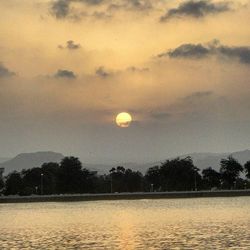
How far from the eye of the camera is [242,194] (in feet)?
602

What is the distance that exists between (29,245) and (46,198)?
146024 millimetres

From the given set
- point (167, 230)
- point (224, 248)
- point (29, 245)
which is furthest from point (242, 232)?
point (29, 245)

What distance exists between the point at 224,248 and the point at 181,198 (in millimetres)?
149413

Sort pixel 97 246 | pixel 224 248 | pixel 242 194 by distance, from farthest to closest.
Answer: pixel 242 194, pixel 97 246, pixel 224 248

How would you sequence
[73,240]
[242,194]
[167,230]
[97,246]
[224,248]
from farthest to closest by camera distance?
1. [242,194]
2. [167,230]
3. [73,240]
4. [97,246]
5. [224,248]

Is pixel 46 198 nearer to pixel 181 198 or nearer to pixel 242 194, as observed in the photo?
pixel 181 198

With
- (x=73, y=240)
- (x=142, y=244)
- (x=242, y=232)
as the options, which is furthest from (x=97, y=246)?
(x=242, y=232)

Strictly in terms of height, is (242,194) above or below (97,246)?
above

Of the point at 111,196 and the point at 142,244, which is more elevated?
the point at 111,196

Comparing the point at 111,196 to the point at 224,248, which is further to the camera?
the point at 111,196

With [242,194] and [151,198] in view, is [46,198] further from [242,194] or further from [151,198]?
[242,194]

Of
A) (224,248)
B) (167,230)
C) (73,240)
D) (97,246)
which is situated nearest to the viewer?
(224,248)

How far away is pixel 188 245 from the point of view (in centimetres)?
3891

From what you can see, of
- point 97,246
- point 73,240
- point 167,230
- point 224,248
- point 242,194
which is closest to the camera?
point 224,248
